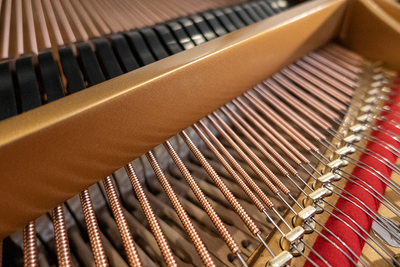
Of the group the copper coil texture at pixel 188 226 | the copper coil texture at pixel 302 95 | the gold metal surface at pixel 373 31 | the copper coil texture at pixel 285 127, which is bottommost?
the copper coil texture at pixel 188 226

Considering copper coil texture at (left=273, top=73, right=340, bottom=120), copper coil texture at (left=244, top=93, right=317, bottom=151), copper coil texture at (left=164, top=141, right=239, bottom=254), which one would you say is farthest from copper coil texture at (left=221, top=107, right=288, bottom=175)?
copper coil texture at (left=273, top=73, right=340, bottom=120)

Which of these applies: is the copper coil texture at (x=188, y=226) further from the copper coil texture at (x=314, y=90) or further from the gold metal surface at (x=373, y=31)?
the gold metal surface at (x=373, y=31)

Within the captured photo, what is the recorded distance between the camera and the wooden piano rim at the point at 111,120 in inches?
20.7

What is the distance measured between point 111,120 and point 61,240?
0.28m

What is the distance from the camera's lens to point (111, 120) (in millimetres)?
620

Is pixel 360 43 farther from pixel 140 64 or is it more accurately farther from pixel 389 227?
pixel 140 64

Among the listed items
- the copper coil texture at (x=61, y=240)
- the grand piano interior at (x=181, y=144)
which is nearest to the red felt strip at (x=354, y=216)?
the grand piano interior at (x=181, y=144)

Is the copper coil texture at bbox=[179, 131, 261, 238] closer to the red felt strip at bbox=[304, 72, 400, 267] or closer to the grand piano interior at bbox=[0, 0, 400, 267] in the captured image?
the grand piano interior at bbox=[0, 0, 400, 267]

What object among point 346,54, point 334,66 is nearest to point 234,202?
point 334,66

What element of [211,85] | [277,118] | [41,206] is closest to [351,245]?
[277,118]

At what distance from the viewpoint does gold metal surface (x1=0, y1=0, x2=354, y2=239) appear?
1.73 feet

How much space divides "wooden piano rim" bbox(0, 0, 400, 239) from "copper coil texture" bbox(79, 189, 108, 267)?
0.04 meters

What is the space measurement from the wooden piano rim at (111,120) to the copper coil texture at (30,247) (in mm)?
23

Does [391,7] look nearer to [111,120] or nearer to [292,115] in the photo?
[292,115]
